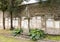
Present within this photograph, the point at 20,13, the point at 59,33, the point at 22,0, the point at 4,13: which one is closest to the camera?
the point at 59,33

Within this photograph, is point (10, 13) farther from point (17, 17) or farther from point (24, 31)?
point (24, 31)

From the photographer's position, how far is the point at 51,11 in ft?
45.6

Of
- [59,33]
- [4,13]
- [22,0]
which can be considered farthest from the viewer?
[4,13]

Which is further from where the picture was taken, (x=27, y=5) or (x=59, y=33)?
(x=27, y=5)

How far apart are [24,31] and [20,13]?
6.82ft

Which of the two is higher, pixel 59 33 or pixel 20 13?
pixel 20 13

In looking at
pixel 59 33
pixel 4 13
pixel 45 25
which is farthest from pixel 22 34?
pixel 4 13

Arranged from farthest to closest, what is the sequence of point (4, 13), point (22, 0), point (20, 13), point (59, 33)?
point (4, 13), point (20, 13), point (22, 0), point (59, 33)

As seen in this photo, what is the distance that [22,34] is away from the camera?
1393 centimetres

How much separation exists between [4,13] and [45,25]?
529cm

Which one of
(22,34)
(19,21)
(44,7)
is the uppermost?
(44,7)

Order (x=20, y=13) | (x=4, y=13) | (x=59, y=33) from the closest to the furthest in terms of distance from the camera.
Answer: (x=59, y=33) → (x=20, y=13) → (x=4, y=13)

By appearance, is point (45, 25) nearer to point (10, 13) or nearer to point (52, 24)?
point (52, 24)

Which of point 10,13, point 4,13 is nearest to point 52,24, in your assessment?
point 10,13
